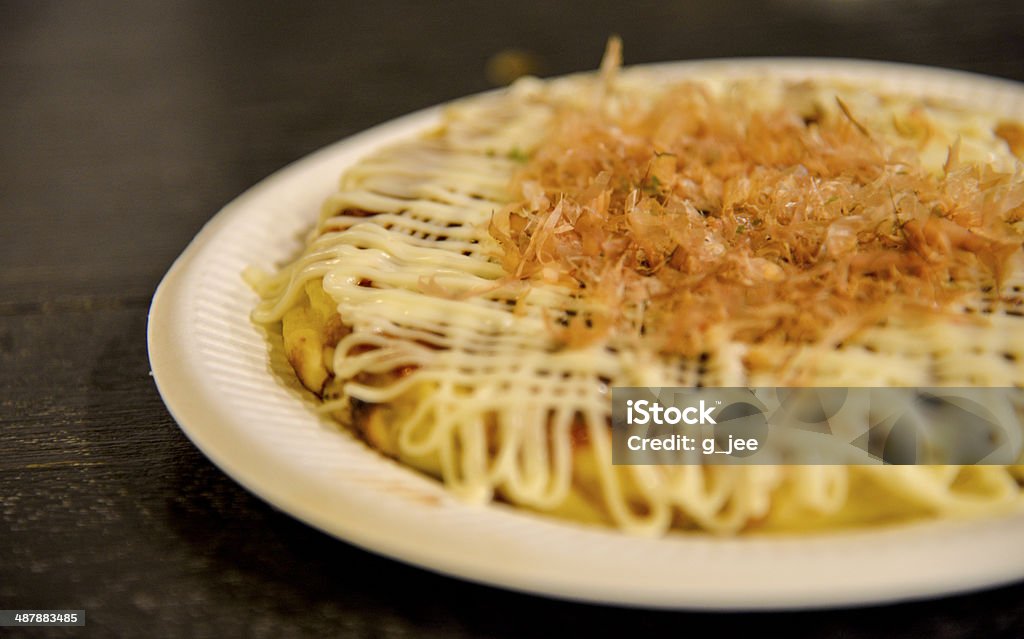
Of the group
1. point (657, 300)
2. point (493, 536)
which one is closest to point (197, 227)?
point (657, 300)

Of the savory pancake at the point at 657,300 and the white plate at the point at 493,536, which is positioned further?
the savory pancake at the point at 657,300

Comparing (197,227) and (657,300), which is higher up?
(657,300)

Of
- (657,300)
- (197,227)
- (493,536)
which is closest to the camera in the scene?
(493,536)

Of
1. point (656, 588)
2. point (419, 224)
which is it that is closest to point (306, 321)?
point (419, 224)

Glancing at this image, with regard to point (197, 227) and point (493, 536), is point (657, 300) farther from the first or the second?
point (197, 227)

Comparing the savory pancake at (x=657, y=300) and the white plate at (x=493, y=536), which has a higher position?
the savory pancake at (x=657, y=300)

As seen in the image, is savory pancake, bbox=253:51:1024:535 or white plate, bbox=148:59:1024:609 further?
savory pancake, bbox=253:51:1024:535
